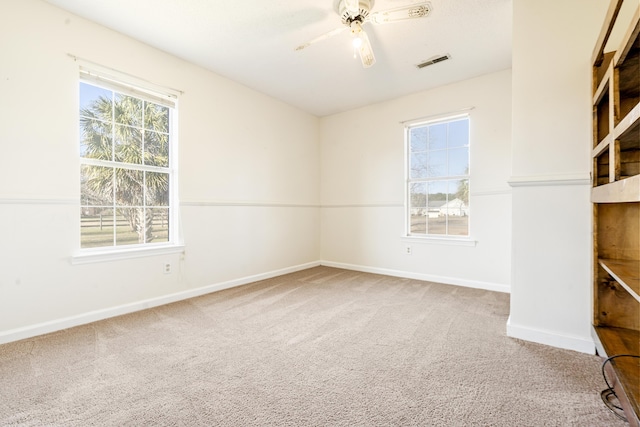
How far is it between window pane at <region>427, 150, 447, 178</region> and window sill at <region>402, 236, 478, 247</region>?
0.86 metres

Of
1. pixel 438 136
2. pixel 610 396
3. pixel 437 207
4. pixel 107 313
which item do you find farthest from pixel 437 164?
pixel 107 313

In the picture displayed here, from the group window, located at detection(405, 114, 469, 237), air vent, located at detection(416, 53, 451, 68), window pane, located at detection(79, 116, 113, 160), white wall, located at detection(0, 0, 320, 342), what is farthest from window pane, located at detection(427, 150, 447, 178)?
window pane, located at detection(79, 116, 113, 160)

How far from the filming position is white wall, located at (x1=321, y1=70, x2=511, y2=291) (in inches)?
135

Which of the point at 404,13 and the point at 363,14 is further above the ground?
the point at 363,14

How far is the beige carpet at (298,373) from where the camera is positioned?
1.37 meters

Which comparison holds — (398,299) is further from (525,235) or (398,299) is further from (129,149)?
(129,149)

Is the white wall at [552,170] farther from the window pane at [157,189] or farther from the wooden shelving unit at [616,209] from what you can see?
the window pane at [157,189]

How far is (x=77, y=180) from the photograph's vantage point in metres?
2.47

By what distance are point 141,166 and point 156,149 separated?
0.26 m

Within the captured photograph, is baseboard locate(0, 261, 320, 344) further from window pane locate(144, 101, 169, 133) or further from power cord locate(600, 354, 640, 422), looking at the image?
power cord locate(600, 354, 640, 422)

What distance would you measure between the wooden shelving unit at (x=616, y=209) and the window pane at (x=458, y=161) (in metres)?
1.81

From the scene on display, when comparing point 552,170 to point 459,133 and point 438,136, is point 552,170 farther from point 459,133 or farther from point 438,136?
point 438,136

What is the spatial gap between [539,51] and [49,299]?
13.8 feet

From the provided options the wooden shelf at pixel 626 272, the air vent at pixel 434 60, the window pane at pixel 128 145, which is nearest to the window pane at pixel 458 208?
the air vent at pixel 434 60
